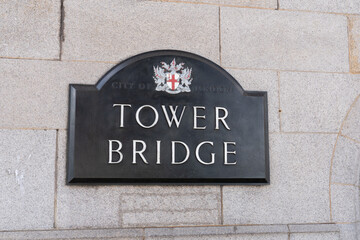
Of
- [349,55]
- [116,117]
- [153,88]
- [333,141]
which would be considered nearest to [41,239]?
[116,117]

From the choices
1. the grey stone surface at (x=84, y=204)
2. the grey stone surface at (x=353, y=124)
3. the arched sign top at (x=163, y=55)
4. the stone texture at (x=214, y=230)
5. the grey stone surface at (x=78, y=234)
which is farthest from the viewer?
the grey stone surface at (x=353, y=124)

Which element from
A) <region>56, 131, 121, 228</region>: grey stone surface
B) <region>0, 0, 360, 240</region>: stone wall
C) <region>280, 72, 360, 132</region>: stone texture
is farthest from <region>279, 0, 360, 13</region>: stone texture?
<region>56, 131, 121, 228</region>: grey stone surface

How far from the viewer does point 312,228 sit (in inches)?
192

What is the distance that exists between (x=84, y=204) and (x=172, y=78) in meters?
1.56

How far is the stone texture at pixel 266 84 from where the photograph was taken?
4977 millimetres

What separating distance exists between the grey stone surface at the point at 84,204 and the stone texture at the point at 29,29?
89 centimetres

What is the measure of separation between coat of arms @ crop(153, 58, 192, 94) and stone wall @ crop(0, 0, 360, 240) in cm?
26

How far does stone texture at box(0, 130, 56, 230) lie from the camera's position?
4.35 meters

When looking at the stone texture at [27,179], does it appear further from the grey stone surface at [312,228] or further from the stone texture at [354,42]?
the stone texture at [354,42]

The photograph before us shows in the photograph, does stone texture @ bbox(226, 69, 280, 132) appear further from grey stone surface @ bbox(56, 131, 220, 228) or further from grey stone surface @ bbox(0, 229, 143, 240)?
grey stone surface @ bbox(0, 229, 143, 240)

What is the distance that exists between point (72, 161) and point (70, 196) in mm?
346

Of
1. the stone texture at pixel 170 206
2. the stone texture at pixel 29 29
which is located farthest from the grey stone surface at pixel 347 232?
the stone texture at pixel 29 29

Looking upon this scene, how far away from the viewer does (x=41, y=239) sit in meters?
4.32

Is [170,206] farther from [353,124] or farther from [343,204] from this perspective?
[353,124]
